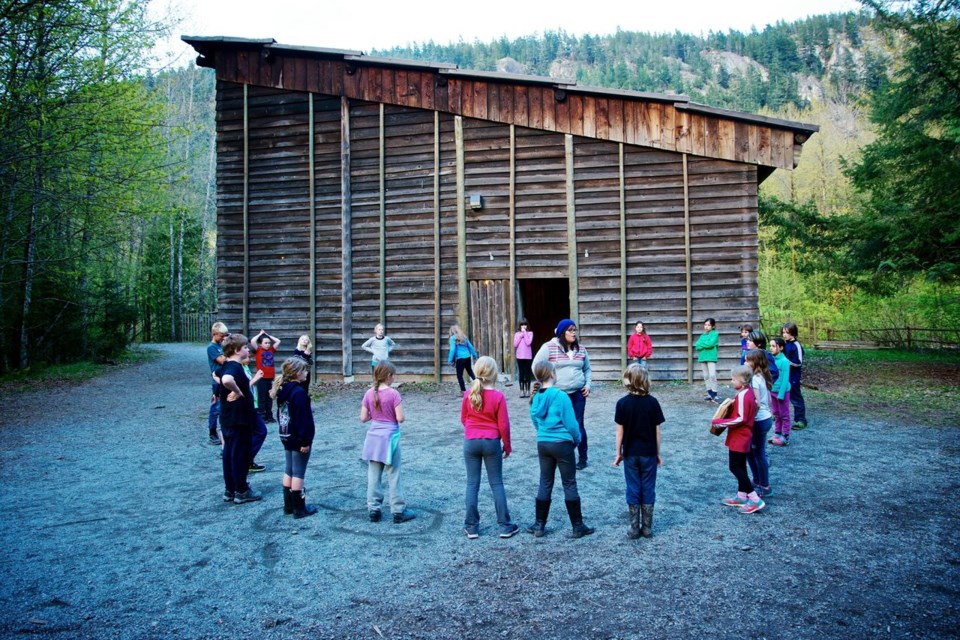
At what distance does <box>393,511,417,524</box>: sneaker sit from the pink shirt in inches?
Answer: 42.8

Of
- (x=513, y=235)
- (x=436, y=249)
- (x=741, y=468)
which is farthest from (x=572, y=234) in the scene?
(x=741, y=468)

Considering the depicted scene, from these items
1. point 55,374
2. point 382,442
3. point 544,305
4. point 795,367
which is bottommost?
point 55,374

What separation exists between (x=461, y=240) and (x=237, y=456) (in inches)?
374

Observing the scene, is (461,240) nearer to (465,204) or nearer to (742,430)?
(465,204)

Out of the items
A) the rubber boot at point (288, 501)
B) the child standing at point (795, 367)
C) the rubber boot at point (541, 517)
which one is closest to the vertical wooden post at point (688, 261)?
the child standing at point (795, 367)

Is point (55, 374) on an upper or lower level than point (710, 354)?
lower

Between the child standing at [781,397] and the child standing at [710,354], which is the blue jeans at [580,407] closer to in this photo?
the child standing at [781,397]

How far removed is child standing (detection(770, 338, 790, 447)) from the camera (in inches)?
317

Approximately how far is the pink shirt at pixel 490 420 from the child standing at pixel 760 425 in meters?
2.48

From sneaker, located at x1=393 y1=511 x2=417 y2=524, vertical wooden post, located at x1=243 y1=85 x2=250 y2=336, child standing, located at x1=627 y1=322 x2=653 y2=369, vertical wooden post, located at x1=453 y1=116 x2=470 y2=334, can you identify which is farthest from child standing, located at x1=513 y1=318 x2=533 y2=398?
vertical wooden post, located at x1=243 y1=85 x2=250 y2=336

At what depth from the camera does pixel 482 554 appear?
4801 millimetres

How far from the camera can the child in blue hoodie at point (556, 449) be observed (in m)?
5.06

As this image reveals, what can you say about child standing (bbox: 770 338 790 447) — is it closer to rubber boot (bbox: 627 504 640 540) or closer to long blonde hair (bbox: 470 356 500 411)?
rubber boot (bbox: 627 504 640 540)

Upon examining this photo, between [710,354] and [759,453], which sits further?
[710,354]
